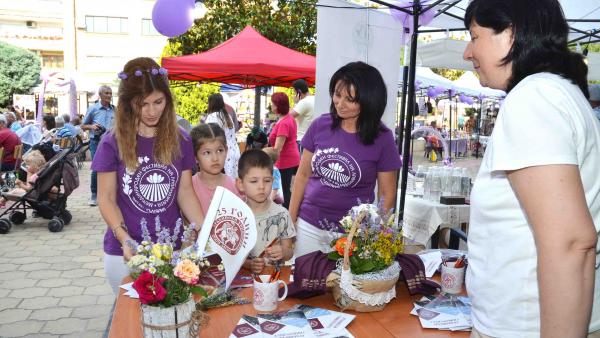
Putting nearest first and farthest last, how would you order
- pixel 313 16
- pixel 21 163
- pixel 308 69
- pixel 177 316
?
pixel 177 316 < pixel 308 69 < pixel 21 163 < pixel 313 16

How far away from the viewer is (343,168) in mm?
2281

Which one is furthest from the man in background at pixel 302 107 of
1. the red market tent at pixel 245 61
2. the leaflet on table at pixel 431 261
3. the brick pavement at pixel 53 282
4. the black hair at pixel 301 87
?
the leaflet on table at pixel 431 261

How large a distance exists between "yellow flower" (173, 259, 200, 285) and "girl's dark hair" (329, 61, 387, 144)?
126 centimetres

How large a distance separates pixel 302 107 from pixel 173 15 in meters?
1.87

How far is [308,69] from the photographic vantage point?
259 inches

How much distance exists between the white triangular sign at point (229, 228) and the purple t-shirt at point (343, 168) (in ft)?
2.57

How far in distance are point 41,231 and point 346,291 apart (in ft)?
18.0

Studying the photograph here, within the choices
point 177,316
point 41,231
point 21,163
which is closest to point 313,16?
point 21,163

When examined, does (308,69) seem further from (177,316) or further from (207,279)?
(177,316)

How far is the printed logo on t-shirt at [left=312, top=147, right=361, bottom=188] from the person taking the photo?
7.47 ft

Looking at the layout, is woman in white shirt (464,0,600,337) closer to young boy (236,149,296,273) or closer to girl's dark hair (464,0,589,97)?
girl's dark hair (464,0,589,97)

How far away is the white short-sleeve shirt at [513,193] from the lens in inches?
32.7

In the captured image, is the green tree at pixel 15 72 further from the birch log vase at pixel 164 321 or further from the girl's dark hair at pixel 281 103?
the birch log vase at pixel 164 321

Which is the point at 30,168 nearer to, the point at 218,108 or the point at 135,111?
the point at 218,108
